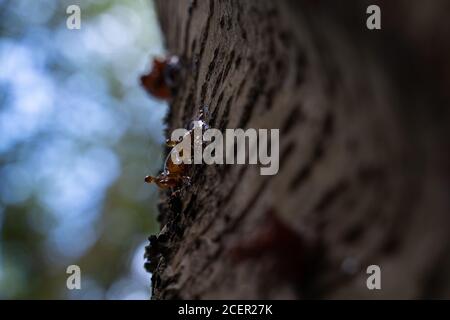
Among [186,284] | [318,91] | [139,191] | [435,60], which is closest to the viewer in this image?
[435,60]

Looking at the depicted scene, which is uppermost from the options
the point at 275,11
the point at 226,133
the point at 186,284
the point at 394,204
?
the point at 275,11

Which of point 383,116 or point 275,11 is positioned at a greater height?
point 275,11

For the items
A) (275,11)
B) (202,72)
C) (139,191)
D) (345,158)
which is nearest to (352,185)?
(345,158)

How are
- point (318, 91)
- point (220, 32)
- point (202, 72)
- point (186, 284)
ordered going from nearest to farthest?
point (318, 91), point (186, 284), point (220, 32), point (202, 72)

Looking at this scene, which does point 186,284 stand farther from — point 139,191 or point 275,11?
point 139,191

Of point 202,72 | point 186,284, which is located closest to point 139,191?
point 202,72

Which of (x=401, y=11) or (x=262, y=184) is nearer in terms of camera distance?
(x=401, y=11)
